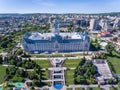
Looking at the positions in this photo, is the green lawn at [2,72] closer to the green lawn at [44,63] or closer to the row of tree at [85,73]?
the green lawn at [44,63]

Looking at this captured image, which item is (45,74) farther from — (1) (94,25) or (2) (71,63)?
(1) (94,25)

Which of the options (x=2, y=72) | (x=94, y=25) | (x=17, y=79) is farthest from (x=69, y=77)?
(x=94, y=25)

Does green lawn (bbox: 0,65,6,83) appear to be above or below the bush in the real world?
below

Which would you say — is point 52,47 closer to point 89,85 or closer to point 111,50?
point 111,50

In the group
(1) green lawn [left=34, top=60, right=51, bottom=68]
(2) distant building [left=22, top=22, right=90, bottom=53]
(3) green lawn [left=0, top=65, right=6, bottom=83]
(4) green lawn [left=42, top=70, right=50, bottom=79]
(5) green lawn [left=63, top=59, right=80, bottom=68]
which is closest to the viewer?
(3) green lawn [left=0, top=65, right=6, bottom=83]

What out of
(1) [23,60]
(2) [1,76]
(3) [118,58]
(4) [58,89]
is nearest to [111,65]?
(3) [118,58]

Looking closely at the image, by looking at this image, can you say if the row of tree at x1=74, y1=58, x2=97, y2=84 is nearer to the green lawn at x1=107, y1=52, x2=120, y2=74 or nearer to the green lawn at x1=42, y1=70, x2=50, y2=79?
the green lawn at x1=107, y1=52, x2=120, y2=74

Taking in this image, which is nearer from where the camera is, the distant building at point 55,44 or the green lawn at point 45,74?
the green lawn at point 45,74

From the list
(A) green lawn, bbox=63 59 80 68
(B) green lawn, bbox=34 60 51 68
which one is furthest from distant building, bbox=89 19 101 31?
(B) green lawn, bbox=34 60 51 68

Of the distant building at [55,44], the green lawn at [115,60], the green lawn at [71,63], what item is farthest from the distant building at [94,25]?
the green lawn at [71,63]

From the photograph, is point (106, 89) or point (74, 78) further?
point (74, 78)

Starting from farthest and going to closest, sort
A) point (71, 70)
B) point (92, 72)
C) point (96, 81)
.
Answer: point (71, 70)
point (92, 72)
point (96, 81)
